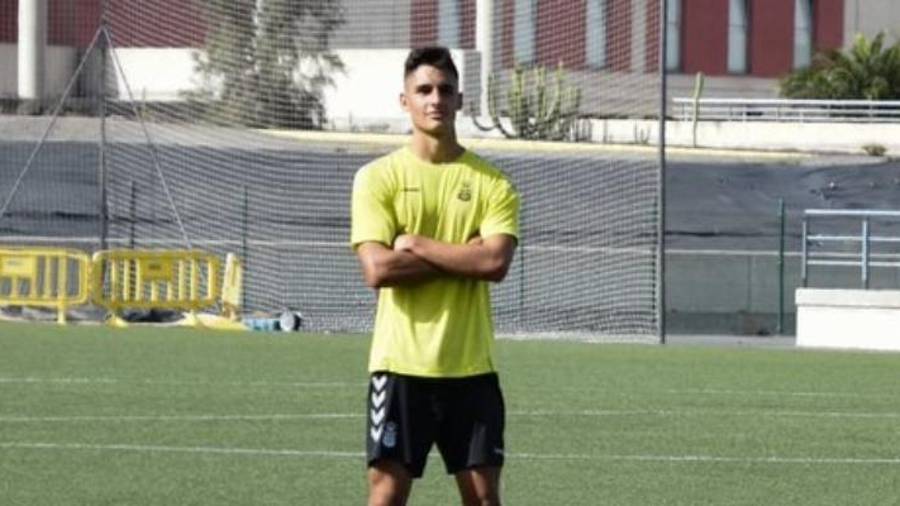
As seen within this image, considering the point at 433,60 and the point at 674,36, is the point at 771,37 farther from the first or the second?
the point at 433,60

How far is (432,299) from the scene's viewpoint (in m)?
8.76

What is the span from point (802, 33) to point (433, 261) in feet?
201

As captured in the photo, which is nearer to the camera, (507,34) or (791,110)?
(507,34)

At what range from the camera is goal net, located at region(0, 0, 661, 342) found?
107ft

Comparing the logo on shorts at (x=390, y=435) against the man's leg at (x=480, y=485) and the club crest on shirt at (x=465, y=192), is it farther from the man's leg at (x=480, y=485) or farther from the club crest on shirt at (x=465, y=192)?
the club crest on shirt at (x=465, y=192)

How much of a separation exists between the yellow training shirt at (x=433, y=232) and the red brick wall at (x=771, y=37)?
195 ft

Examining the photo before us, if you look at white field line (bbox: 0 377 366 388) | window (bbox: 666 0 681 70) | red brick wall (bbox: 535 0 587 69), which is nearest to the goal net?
red brick wall (bbox: 535 0 587 69)

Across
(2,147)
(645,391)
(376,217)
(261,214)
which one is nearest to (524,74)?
(261,214)

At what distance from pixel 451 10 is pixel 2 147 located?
383 inches

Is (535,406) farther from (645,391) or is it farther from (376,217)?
(376,217)

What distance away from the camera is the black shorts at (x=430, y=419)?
8.70 meters

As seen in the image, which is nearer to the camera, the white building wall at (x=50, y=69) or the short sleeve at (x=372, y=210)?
the short sleeve at (x=372, y=210)

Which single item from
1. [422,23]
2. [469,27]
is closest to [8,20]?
[422,23]

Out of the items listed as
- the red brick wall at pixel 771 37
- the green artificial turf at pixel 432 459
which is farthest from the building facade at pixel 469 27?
the red brick wall at pixel 771 37
